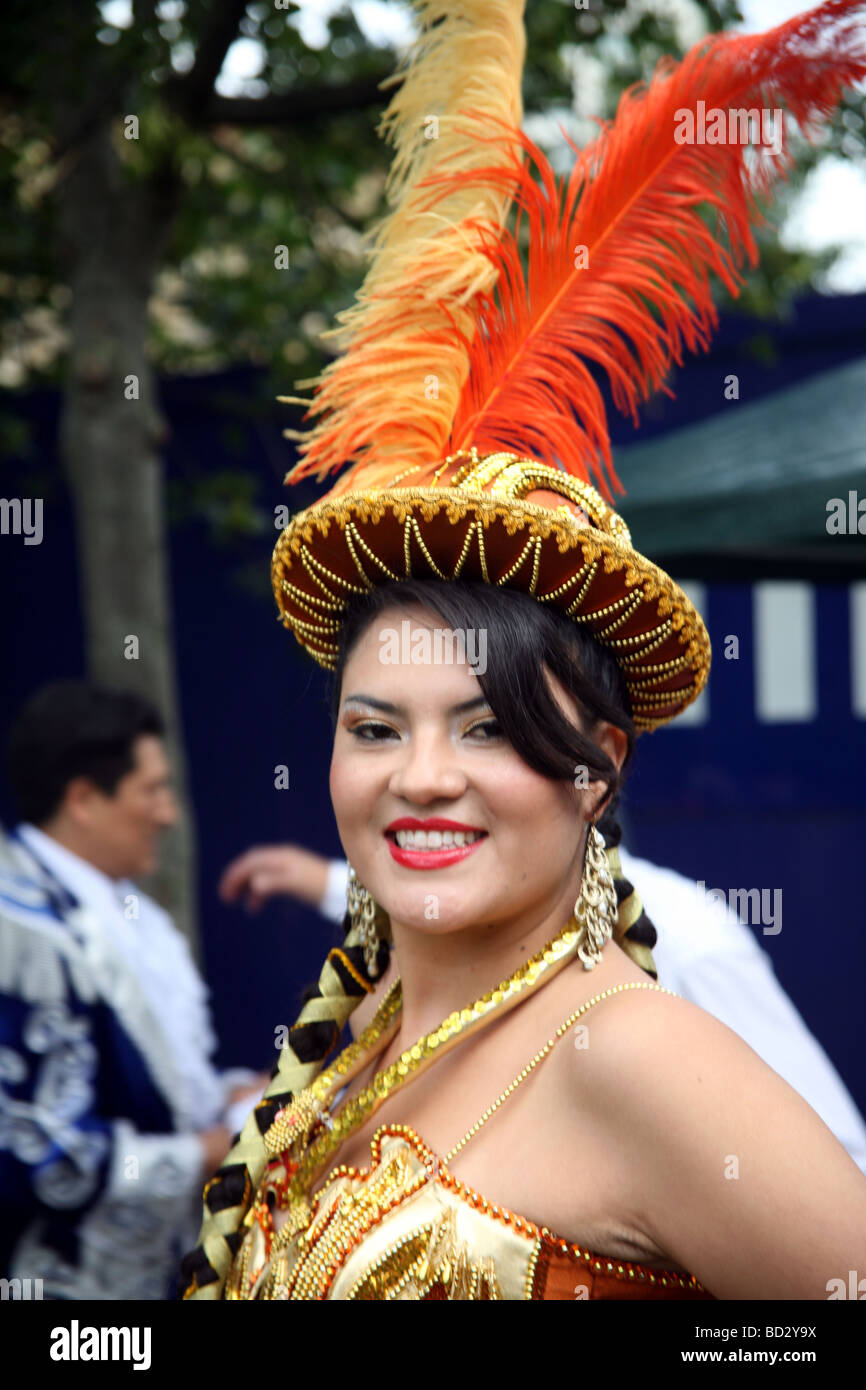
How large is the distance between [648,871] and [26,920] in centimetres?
135

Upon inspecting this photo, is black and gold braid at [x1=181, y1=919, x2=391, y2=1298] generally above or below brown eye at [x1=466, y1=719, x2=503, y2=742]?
below

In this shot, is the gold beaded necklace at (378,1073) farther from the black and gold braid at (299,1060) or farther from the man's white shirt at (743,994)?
the man's white shirt at (743,994)

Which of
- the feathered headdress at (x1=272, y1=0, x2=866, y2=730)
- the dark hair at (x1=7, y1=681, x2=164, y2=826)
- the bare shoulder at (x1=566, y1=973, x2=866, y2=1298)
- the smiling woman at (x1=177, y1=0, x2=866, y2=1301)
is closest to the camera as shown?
the bare shoulder at (x1=566, y1=973, x2=866, y2=1298)

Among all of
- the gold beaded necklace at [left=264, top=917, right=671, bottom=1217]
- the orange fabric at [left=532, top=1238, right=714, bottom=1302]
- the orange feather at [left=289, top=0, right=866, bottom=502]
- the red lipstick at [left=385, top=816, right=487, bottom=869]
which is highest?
the orange feather at [left=289, top=0, right=866, bottom=502]

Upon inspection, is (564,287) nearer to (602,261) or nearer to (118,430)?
(602,261)

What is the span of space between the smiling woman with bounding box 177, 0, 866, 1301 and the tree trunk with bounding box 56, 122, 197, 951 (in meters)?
2.35

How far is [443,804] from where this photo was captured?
165 cm

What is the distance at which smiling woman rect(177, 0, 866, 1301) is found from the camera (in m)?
1.49

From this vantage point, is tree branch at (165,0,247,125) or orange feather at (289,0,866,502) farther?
tree branch at (165,0,247,125)

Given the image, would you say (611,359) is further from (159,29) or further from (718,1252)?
(159,29)

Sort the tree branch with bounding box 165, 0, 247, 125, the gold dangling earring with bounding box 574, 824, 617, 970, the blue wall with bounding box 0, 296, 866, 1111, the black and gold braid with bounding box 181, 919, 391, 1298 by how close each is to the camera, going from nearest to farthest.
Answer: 1. the gold dangling earring with bounding box 574, 824, 617, 970
2. the black and gold braid with bounding box 181, 919, 391, 1298
3. the tree branch with bounding box 165, 0, 247, 125
4. the blue wall with bounding box 0, 296, 866, 1111

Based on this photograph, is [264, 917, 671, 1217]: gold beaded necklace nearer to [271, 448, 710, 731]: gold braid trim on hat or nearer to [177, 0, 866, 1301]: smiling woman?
[177, 0, 866, 1301]: smiling woman

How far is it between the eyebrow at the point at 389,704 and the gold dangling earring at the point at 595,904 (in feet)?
0.91

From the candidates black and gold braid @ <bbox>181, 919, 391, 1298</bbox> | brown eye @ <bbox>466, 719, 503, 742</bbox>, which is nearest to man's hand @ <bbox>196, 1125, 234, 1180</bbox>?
black and gold braid @ <bbox>181, 919, 391, 1298</bbox>
